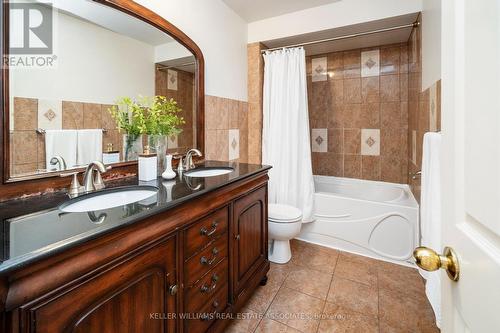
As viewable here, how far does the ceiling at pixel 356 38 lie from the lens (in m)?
2.25

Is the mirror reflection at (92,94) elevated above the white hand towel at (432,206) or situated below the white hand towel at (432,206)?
above

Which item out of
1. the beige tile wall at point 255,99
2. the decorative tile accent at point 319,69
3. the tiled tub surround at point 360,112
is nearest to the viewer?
the beige tile wall at point 255,99

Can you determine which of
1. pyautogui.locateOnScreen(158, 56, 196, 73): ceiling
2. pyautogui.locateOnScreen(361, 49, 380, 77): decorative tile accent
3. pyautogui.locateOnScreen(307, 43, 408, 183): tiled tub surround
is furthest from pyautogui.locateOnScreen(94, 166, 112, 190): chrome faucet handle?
pyautogui.locateOnScreen(361, 49, 380, 77): decorative tile accent

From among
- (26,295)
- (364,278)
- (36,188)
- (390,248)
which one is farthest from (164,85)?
(390,248)

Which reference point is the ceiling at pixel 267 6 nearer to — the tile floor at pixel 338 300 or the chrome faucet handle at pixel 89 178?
the chrome faucet handle at pixel 89 178

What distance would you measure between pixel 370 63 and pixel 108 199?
3155 millimetres

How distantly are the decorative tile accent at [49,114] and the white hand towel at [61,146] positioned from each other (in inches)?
1.1

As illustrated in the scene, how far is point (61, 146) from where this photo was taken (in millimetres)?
1163

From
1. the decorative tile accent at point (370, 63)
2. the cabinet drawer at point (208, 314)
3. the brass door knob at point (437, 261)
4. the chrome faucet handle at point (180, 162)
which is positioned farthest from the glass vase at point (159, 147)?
the decorative tile accent at point (370, 63)

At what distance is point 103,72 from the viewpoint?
1329mm

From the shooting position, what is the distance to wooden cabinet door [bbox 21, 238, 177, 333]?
23.6 inches

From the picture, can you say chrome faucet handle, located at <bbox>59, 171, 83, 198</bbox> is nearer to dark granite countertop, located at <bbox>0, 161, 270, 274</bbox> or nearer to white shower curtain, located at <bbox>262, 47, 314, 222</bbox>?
dark granite countertop, located at <bbox>0, 161, 270, 274</bbox>

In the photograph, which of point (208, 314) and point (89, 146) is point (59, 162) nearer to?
point (89, 146)

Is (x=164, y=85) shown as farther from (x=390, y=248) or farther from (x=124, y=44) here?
(x=390, y=248)
